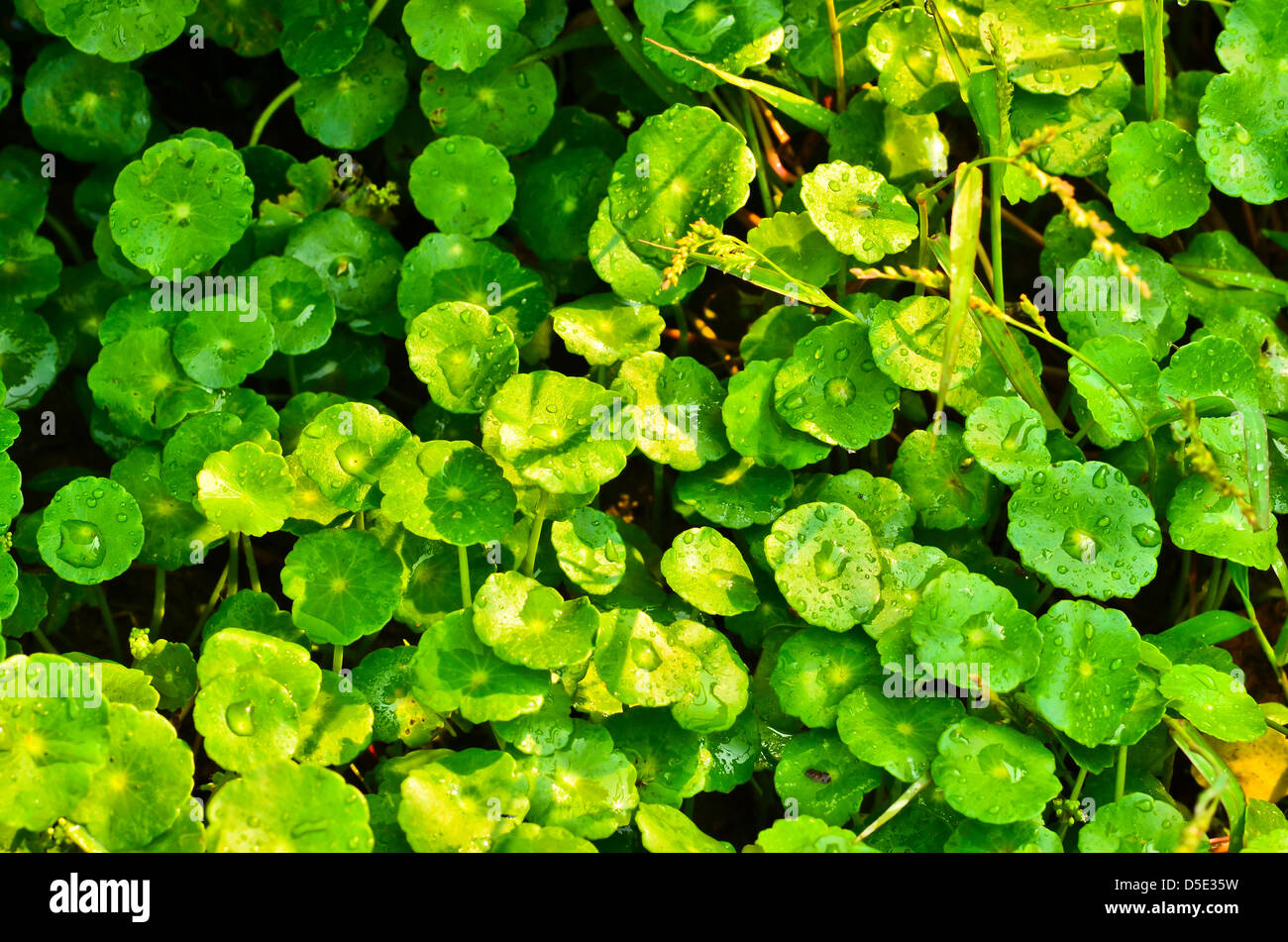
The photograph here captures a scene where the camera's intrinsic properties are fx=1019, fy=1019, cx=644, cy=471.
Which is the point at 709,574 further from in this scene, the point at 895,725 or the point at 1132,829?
the point at 1132,829

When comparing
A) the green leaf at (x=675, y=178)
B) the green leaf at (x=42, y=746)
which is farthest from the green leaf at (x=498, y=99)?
the green leaf at (x=42, y=746)

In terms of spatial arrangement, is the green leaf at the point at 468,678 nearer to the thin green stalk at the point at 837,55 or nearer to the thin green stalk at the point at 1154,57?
the thin green stalk at the point at 837,55

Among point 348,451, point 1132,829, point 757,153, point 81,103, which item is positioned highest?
point 81,103

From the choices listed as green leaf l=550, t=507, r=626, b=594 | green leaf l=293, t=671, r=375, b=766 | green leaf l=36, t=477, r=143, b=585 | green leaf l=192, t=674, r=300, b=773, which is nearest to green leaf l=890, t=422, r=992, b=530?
green leaf l=550, t=507, r=626, b=594

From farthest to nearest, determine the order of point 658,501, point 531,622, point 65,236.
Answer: point 65,236, point 658,501, point 531,622

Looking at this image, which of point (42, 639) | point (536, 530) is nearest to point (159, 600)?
point (42, 639)

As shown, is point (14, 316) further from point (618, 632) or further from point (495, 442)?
point (618, 632)
